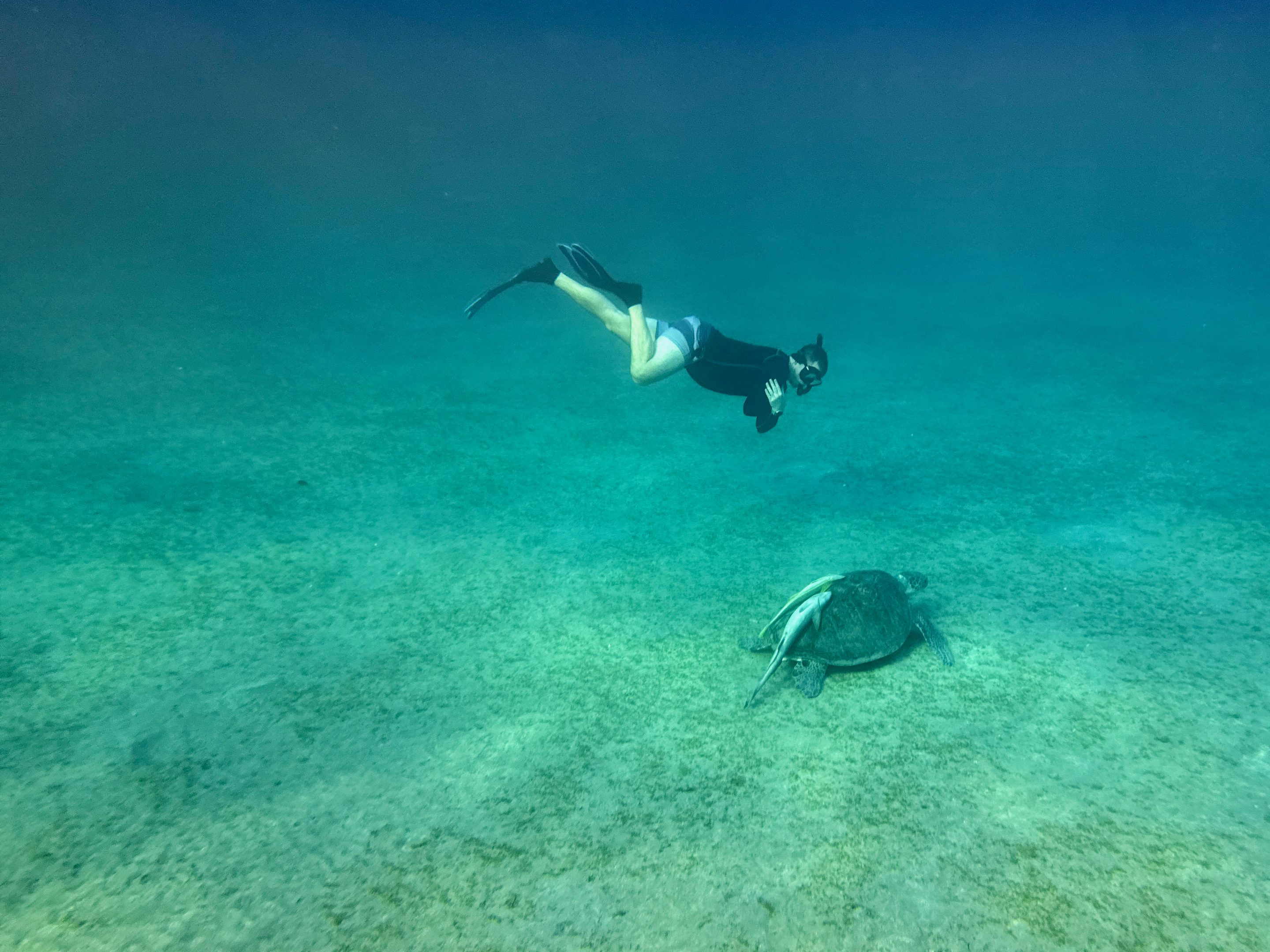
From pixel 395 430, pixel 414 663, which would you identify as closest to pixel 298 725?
pixel 414 663

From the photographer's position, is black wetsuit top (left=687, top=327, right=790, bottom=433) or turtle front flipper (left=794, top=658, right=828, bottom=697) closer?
turtle front flipper (left=794, top=658, right=828, bottom=697)

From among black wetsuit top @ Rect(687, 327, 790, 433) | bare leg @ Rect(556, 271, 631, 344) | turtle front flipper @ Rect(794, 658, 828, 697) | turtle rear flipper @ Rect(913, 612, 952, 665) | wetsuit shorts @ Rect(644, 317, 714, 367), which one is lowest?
turtle front flipper @ Rect(794, 658, 828, 697)

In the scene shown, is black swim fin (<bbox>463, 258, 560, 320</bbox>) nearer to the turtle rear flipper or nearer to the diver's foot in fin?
the diver's foot in fin

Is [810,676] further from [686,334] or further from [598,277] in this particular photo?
[598,277]

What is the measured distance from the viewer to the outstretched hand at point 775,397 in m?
5.40

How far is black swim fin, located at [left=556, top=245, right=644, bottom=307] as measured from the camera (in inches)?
221

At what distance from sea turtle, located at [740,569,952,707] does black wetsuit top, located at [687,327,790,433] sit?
2.25 m

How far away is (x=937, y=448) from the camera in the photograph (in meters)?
7.28

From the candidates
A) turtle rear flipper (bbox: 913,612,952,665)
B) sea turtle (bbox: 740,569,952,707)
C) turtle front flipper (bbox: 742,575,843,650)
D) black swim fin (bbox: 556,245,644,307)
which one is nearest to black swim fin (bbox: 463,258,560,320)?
black swim fin (bbox: 556,245,644,307)

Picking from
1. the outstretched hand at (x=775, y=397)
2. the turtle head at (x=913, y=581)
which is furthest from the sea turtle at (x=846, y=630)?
the outstretched hand at (x=775, y=397)

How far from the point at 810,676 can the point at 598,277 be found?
3.94 m

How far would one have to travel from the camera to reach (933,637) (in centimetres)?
364

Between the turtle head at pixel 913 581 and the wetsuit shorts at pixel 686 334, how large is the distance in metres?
2.73

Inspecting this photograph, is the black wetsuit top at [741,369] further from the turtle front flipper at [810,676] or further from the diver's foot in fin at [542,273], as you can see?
the turtle front flipper at [810,676]
